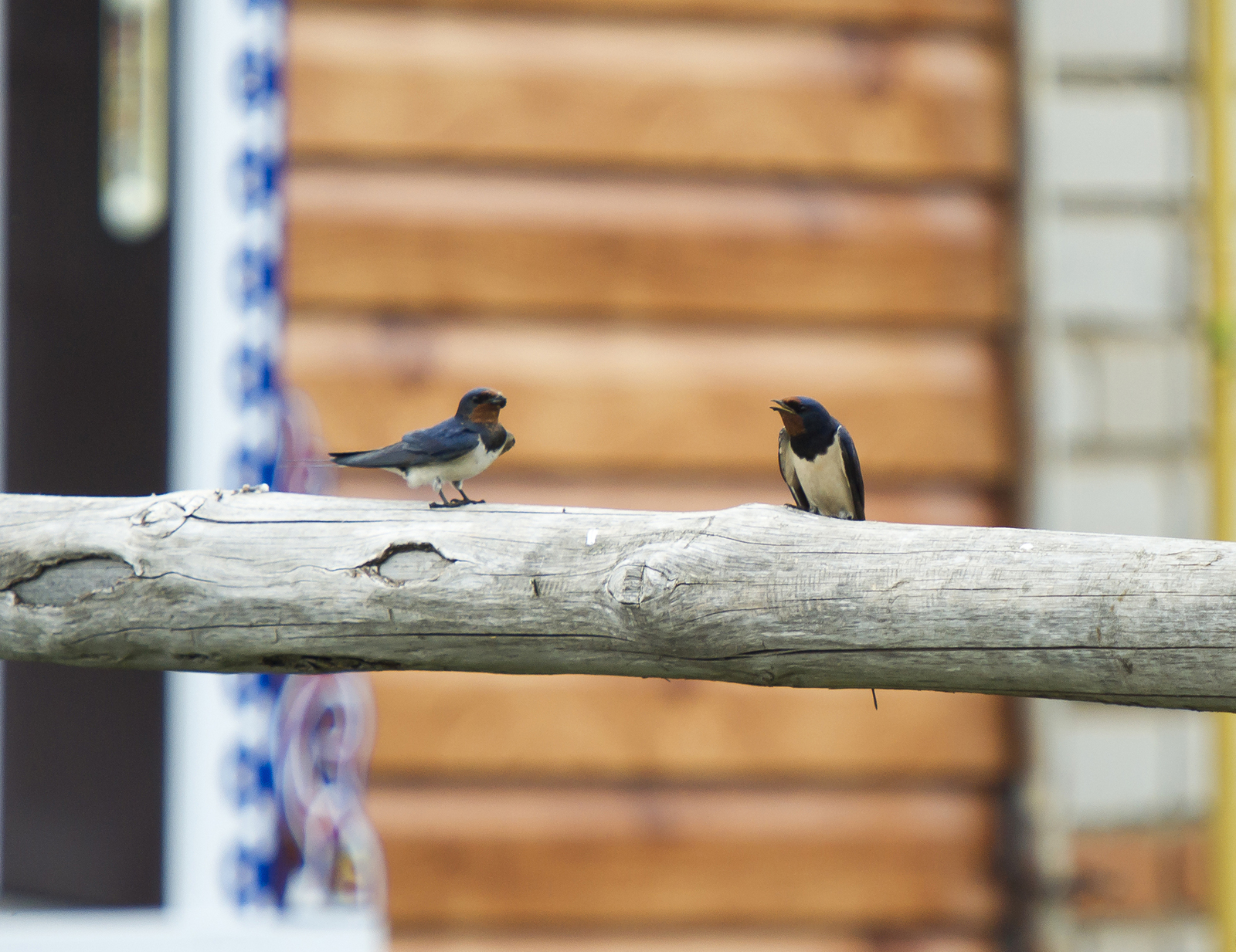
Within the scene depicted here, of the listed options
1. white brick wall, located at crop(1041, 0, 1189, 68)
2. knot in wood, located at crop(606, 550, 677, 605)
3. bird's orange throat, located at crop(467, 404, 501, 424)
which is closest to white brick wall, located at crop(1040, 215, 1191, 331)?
white brick wall, located at crop(1041, 0, 1189, 68)

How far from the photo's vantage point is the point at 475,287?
2.70m

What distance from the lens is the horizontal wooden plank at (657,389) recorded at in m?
2.67

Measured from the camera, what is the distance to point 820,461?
1.51 m

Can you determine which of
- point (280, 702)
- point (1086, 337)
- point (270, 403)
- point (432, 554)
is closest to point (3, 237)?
point (270, 403)

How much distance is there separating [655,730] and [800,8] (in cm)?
174

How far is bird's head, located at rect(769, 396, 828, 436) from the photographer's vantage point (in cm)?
152

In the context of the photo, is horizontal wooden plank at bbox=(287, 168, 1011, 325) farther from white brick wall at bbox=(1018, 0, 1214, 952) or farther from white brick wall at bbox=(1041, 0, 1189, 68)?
white brick wall at bbox=(1041, 0, 1189, 68)

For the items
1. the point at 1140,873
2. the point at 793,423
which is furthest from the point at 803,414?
the point at 1140,873

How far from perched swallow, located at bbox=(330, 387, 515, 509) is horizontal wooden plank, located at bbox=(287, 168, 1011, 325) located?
1.30m

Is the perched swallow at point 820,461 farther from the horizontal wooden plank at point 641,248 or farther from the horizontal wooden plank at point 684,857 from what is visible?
the horizontal wooden plank at point 684,857

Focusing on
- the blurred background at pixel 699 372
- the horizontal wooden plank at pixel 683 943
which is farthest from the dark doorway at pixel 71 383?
the horizontal wooden plank at pixel 683 943

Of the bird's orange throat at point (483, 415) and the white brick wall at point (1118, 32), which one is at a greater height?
the white brick wall at point (1118, 32)

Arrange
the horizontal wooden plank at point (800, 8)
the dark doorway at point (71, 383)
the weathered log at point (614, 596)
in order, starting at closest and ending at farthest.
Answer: the weathered log at point (614, 596), the horizontal wooden plank at point (800, 8), the dark doorway at point (71, 383)

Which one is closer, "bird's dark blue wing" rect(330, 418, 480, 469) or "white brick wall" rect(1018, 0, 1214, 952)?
"bird's dark blue wing" rect(330, 418, 480, 469)
